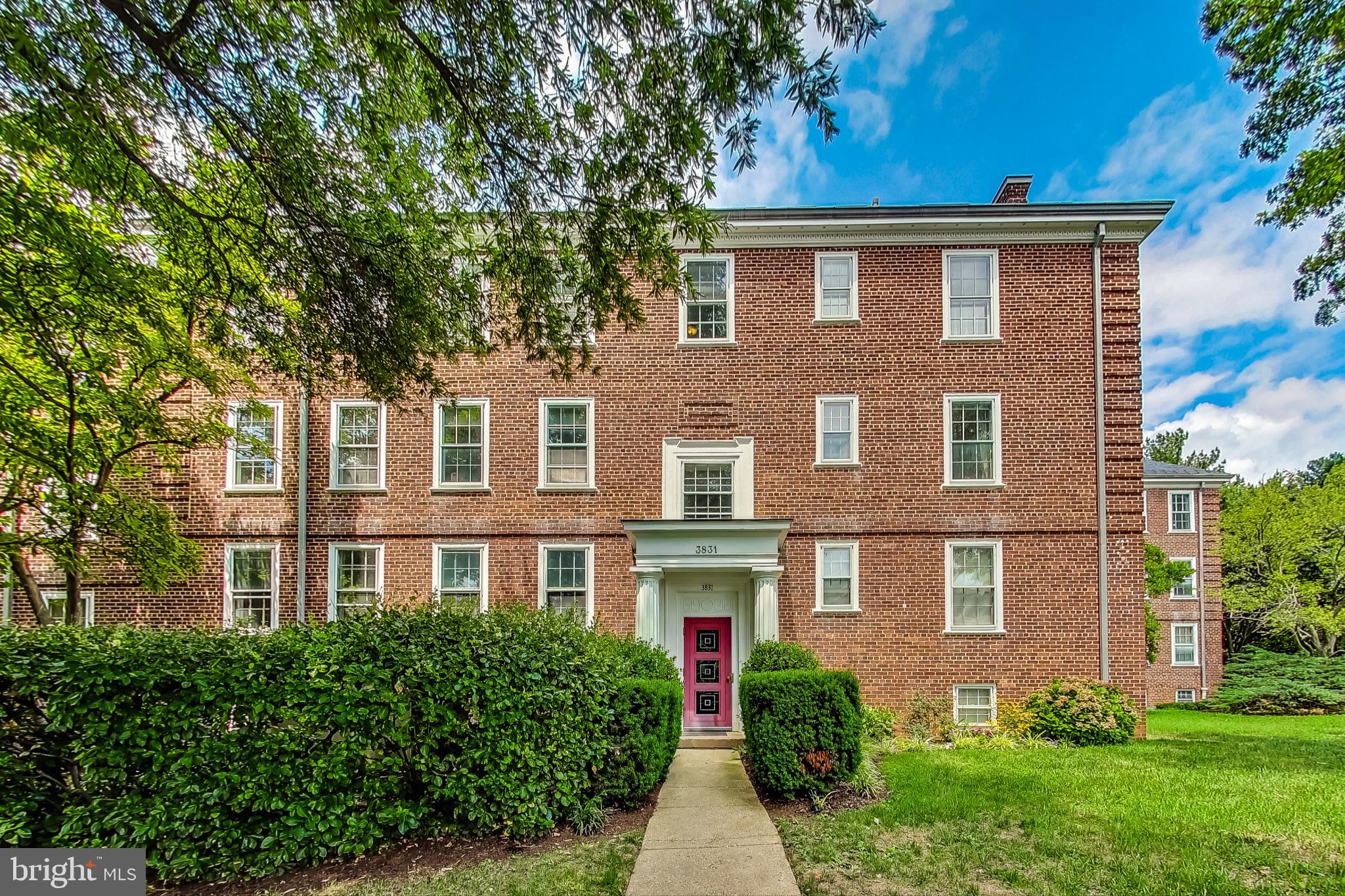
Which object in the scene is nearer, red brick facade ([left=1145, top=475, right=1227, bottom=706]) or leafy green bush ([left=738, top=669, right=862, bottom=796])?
leafy green bush ([left=738, top=669, right=862, bottom=796])

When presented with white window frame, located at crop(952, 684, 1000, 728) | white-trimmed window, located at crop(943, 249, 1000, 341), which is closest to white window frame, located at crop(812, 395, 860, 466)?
white-trimmed window, located at crop(943, 249, 1000, 341)

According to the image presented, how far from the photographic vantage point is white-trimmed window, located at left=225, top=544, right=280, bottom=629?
1182cm

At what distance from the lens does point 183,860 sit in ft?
16.7

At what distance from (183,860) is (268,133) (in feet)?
21.0

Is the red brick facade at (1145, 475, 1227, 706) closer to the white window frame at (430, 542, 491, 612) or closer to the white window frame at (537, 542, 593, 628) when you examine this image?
the white window frame at (537, 542, 593, 628)

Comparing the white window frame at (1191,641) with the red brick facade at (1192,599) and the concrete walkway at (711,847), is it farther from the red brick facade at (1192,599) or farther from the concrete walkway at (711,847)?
the concrete walkway at (711,847)

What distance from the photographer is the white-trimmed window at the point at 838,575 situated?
11.6 m

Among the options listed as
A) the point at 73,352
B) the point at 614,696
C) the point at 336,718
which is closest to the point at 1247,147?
the point at 614,696

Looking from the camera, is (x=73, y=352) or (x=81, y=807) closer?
(x=81, y=807)

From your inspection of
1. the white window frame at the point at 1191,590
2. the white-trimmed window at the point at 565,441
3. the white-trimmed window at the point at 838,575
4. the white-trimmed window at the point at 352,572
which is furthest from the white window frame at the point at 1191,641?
the white-trimmed window at the point at 352,572

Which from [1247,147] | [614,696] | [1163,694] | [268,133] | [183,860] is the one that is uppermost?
[1247,147]

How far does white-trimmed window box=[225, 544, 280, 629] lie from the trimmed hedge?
20.5 feet

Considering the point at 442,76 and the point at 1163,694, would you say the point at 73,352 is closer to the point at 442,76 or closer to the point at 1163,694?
the point at 442,76

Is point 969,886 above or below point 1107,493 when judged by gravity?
below
